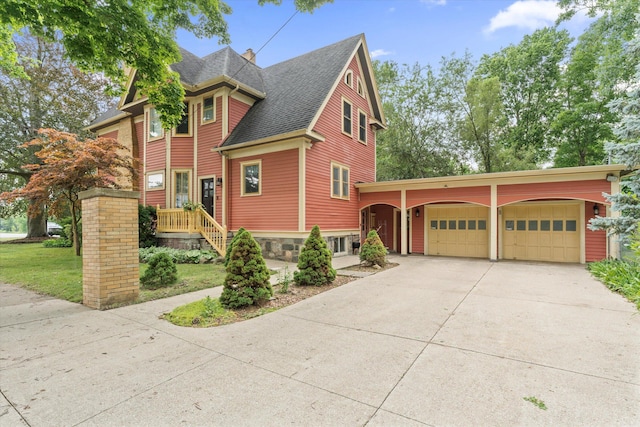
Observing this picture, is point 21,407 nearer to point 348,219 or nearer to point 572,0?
point 348,219

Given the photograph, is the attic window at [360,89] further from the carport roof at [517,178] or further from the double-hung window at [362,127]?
the carport roof at [517,178]

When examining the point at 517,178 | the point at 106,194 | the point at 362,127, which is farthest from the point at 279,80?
the point at 106,194

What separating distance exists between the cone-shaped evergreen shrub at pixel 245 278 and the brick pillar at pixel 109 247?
5.84ft

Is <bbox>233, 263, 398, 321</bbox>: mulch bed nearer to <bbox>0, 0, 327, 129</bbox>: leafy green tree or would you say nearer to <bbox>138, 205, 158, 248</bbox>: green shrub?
<bbox>0, 0, 327, 129</bbox>: leafy green tree

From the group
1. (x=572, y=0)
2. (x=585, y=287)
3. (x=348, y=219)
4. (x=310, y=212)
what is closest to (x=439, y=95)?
(x=572, y=0)

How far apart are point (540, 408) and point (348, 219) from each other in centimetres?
1109

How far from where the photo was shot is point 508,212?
11977 mm

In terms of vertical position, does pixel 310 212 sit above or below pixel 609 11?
below

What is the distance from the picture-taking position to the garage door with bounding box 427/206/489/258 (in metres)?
12.5

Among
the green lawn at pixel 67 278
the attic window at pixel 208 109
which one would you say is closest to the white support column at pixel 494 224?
the green lawn at pixel 67 278

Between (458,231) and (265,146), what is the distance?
29.5 ft

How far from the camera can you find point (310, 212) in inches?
428

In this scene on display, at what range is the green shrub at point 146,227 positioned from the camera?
39.2 ft

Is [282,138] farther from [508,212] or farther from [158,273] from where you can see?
[508,212]
